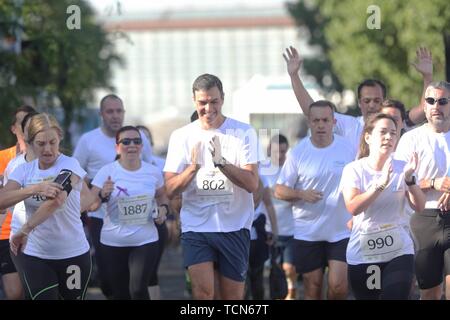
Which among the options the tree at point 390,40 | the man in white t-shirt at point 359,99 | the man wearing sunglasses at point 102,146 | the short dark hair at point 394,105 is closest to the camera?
the short dark hair at point 394,105

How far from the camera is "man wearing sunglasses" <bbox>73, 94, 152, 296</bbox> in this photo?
12.3 m

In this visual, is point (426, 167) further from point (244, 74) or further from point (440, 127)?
point (244, 74)

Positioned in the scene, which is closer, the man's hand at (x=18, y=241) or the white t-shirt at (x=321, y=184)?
the man's hand at (x=18, y=241)

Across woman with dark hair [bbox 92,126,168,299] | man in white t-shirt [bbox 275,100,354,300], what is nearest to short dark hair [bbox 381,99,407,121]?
man in white t-shirt [bbox 275,100,354,300]

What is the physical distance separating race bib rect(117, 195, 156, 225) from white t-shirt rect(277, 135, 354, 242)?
1.21 meters

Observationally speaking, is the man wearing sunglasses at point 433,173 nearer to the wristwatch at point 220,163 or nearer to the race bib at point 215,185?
the race bib at point 215,185

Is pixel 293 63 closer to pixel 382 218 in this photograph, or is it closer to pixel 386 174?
pixel 382 218

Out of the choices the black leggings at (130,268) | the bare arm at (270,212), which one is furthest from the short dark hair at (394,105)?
the bare arm at (270,212)

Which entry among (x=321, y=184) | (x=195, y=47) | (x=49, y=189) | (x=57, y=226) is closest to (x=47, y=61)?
(x=321, y=184)

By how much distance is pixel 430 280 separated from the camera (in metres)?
10.1

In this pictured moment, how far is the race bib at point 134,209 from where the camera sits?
1109cm
